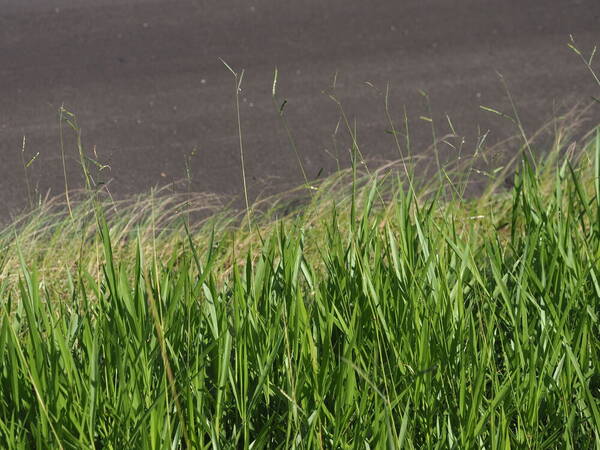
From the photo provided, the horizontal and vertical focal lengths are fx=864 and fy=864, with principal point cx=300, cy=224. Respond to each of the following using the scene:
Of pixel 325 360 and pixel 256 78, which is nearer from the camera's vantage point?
pixel 325 360

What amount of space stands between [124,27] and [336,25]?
158cm

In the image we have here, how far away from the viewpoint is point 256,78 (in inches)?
222

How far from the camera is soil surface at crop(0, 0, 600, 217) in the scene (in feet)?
15.5

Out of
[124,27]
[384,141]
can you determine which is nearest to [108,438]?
[384,141]

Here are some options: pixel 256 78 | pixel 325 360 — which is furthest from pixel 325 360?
pixel 256 78

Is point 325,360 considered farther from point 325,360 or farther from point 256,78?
point 256,78

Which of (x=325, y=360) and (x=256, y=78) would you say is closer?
(x=325, y=360)

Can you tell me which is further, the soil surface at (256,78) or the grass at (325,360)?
the soil surface at (256,78)

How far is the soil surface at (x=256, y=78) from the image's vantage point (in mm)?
4730

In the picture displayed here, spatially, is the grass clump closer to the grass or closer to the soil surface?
the grass

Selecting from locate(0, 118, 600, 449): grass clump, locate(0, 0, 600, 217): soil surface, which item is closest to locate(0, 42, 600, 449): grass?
locate(0, 118, 600, 449): grass clump

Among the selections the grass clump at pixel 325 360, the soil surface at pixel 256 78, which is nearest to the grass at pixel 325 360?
the grass clump at pixel 325 360

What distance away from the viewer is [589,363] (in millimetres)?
2059

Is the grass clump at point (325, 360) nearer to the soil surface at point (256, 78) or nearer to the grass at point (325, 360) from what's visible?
the grass at point (325, 360)
